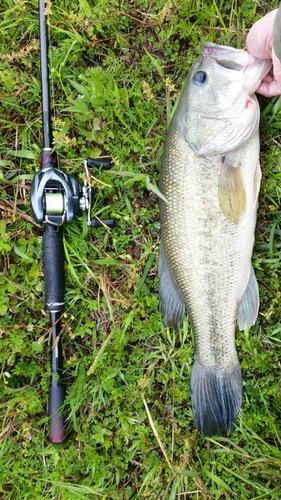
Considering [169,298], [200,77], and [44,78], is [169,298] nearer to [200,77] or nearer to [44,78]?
[200,77]

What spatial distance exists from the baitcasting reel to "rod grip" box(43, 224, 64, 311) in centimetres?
10

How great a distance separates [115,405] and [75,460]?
1.50 ft

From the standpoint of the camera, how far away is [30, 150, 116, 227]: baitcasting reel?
2566 mm

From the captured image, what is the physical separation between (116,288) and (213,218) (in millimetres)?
874

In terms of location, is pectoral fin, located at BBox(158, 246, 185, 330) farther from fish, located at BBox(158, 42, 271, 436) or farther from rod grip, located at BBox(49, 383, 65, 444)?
rod grip, located at BBox(49, 383, 65, 444)

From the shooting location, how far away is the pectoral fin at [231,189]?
2.31 meters

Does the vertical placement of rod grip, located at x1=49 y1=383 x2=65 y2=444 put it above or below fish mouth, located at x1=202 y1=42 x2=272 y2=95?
below

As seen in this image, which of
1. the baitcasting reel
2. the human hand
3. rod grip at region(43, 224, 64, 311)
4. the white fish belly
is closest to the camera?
the human hand

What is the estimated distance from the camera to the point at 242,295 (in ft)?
8.43

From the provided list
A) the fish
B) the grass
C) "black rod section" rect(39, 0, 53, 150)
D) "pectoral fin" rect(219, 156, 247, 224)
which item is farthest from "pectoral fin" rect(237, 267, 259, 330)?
"black rod section" rect(39, 0, 53, 150)

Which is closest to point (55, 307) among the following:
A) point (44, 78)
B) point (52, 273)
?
point (52, 273)

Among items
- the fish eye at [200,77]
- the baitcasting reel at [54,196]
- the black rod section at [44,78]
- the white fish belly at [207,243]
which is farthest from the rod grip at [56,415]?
the fish eye at [200,77]

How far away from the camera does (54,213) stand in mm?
2600

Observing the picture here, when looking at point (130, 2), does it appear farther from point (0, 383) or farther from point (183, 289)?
point (0, 383)
